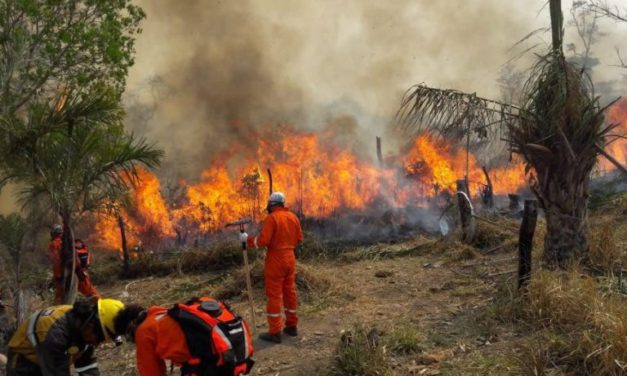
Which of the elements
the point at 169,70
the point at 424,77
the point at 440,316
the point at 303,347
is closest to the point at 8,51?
the point at 303,347

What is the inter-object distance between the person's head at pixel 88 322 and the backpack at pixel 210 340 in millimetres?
813

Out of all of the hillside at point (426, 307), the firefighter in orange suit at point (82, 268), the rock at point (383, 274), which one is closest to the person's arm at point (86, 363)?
the hillside at point (426, 307)

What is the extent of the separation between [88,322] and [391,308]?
4.86 meters

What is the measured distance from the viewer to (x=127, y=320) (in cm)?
359

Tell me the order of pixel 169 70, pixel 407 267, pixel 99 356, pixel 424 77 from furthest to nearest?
pixel 424 77 < pixel 169 70 < pixel 407 267 < pixel 99 356

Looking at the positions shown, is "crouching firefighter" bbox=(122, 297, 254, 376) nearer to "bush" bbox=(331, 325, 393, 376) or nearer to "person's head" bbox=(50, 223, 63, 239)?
"bush" bbox=(331, 325, 393, 376)

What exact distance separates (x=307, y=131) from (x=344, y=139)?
6.93 feet

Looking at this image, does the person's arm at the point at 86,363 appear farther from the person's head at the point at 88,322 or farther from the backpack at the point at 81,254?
the backpack at the point at 81,254

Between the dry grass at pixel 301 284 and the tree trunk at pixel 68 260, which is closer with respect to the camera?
the tree trunk at pixel 68 260

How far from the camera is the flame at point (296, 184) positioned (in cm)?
1759

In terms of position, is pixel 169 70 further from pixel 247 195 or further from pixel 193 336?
pixel 193 336

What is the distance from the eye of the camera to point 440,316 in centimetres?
678

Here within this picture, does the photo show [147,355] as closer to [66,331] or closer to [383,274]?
[66,331]

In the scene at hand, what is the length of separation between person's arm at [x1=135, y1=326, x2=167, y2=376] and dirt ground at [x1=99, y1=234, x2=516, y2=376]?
7.75 feet
